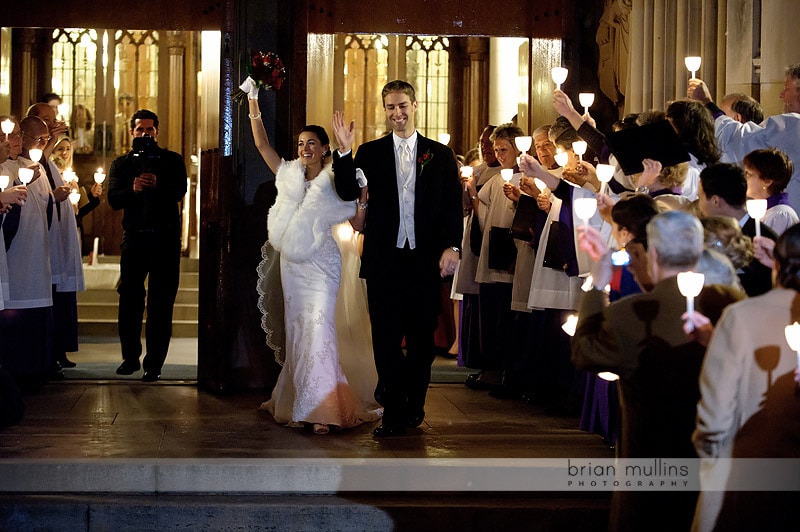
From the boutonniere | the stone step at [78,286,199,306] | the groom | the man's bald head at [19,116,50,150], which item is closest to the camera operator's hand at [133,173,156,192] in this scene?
the man's bald head at [19,116,50,150]

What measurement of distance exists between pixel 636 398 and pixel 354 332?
153 inches

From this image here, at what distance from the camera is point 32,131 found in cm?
897

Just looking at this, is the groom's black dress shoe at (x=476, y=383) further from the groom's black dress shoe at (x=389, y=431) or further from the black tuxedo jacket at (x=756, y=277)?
the black tuxedo jacket at (x=756, y=277)

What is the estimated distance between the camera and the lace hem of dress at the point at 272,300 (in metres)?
8.27

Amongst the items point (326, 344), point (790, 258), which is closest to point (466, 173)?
point (326, 344)

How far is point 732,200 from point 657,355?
1253 millimetres

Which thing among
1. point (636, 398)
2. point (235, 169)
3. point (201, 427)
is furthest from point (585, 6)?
point (636, 398)

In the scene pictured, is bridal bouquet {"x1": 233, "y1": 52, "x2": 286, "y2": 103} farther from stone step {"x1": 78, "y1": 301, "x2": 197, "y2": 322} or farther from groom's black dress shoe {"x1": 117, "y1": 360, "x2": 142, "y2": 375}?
stone step {"x1": 78, "y1": 301, "x2": 197, "y2": 322}

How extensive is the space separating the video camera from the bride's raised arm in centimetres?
167

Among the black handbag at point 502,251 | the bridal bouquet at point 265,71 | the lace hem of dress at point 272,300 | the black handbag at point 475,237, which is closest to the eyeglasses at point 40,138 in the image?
the bridal bouquet at point 265,71

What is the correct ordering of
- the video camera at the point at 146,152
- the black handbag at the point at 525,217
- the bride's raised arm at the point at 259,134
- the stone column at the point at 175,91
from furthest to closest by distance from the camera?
the stone column at the point at 175,91
the video camera at the point at 146,152
the black handbag at the point at 525,217
the bride's raised arm at the point at 259,134

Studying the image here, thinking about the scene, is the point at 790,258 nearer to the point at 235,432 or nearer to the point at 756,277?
the point at 756,277

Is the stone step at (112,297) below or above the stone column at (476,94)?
below

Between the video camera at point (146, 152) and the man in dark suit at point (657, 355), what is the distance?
5.81m
